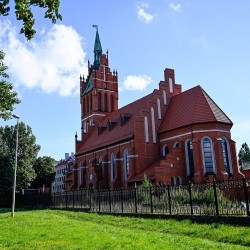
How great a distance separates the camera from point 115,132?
39.8 metres

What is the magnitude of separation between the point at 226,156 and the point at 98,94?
2553 centimetres

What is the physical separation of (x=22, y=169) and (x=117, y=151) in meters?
16.6

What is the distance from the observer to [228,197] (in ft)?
44.9

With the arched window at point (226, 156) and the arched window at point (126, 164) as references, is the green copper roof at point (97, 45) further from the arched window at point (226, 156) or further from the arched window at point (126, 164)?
the arched window at point (226, 156)

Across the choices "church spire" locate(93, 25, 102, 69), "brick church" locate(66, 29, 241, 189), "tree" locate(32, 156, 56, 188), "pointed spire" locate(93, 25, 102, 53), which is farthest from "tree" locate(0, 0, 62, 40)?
"tree" locate(32, 156, 56, 188)

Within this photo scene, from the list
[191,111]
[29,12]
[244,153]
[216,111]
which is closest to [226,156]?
[216,111]

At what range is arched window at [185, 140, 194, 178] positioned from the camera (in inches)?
1220

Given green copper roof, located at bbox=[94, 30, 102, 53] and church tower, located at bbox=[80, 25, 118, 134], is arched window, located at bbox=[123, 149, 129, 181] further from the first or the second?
green copper roof, located at bbox=[94, 30, 102, 53]

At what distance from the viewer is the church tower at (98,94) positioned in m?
50.4

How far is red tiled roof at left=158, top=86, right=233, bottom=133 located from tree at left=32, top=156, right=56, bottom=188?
114 ft

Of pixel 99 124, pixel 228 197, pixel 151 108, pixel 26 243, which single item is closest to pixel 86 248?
pixel 26 243

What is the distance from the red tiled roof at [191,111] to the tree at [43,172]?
1370 inches

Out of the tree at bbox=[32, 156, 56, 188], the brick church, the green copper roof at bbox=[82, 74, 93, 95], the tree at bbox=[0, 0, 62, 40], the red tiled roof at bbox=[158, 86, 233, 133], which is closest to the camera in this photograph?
the tree at bbox=[0, 0, 62, 40]

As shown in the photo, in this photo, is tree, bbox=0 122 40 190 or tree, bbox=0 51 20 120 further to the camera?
tree, bbox=0 122 40 190
